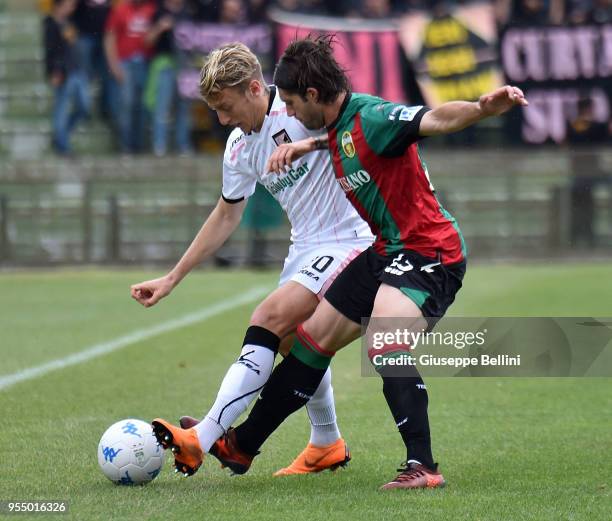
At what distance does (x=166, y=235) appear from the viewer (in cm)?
1969

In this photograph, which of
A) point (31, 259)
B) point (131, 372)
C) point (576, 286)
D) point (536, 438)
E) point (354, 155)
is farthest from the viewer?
point (31, 259)

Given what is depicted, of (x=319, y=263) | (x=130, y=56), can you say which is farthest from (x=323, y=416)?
(x=130, y=56)

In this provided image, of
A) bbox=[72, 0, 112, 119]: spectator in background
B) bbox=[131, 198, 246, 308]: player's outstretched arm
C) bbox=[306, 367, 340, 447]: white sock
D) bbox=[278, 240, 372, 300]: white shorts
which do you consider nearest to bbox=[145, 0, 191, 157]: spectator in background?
bbox=[72, 0, 112, 119]: spectator in background

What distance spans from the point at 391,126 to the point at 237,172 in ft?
3.77

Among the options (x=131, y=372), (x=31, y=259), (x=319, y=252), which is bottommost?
(x=31, y=259)

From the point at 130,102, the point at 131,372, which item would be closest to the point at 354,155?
the point at 131,372

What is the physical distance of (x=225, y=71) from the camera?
17.7ft

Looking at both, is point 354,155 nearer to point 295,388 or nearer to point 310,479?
point 295,388

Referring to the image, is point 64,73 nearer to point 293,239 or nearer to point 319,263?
point 293,239

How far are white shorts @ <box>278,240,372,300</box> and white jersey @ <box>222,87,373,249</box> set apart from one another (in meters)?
0.04

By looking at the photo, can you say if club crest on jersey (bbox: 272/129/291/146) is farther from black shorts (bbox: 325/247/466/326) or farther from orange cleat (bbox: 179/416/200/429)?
orange cleat (bbox: 179/416/200/429)

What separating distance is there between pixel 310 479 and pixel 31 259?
14.6m

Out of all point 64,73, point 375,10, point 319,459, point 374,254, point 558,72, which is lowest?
point 319,459

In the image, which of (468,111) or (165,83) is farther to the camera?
(165,83)
